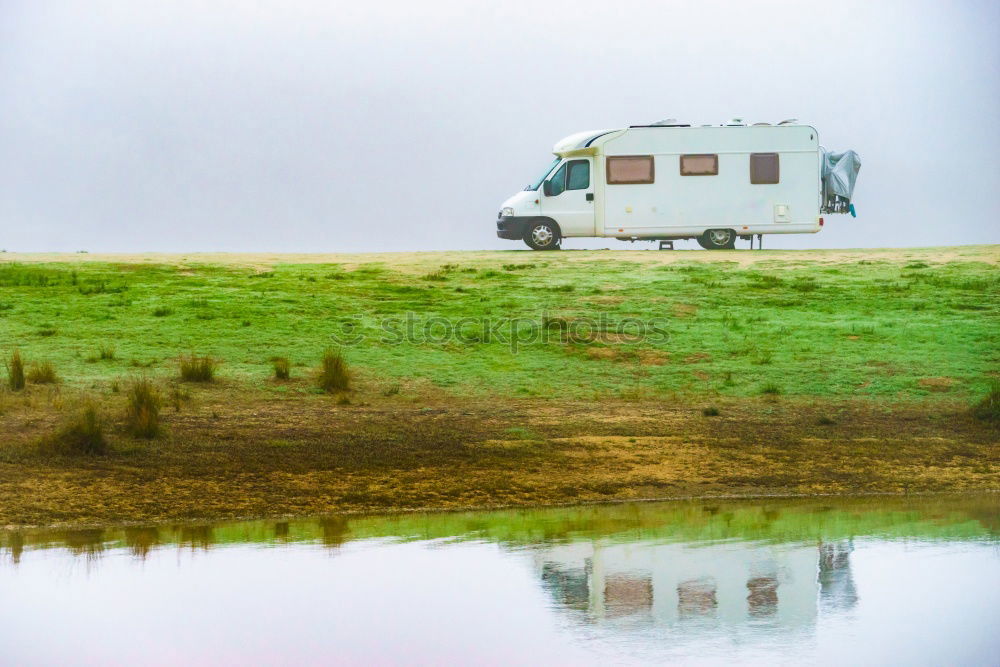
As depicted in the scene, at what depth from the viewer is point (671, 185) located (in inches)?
1463

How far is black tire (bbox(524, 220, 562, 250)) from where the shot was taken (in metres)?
Result: 37.6

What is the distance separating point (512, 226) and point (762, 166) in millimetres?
6640

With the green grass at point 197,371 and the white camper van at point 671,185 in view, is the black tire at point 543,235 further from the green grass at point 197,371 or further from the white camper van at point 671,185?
the green grass at point 197,371

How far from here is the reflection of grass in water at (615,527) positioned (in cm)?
1395

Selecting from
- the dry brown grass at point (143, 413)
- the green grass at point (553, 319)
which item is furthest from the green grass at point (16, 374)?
the dry brown grass at point (143, 413)

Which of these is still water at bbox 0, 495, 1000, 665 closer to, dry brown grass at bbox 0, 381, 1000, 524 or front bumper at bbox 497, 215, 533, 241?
dry brown grass at bbox 0, 381, 1000, 524

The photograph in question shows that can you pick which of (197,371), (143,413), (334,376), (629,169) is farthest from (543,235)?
(143,413)

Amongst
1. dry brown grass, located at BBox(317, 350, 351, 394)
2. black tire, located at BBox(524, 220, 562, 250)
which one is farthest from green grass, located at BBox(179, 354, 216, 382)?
black tire, located at BBox(524, 220, 562, 250)

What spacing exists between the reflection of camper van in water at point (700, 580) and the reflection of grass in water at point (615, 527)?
0.69 metres

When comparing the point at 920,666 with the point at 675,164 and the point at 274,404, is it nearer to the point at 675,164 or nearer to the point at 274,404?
the point at 274,404

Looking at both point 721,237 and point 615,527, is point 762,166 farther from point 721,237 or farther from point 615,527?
point 615,527

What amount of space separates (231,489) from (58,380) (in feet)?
20.7

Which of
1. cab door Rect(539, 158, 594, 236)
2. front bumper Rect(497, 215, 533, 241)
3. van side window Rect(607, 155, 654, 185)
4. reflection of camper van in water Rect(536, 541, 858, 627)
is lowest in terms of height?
reflection of camper van in water Rect(536, 541, 858, 627)

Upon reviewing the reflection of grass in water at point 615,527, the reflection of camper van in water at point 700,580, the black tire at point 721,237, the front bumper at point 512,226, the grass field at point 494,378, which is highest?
the front bumper at point 512,226
